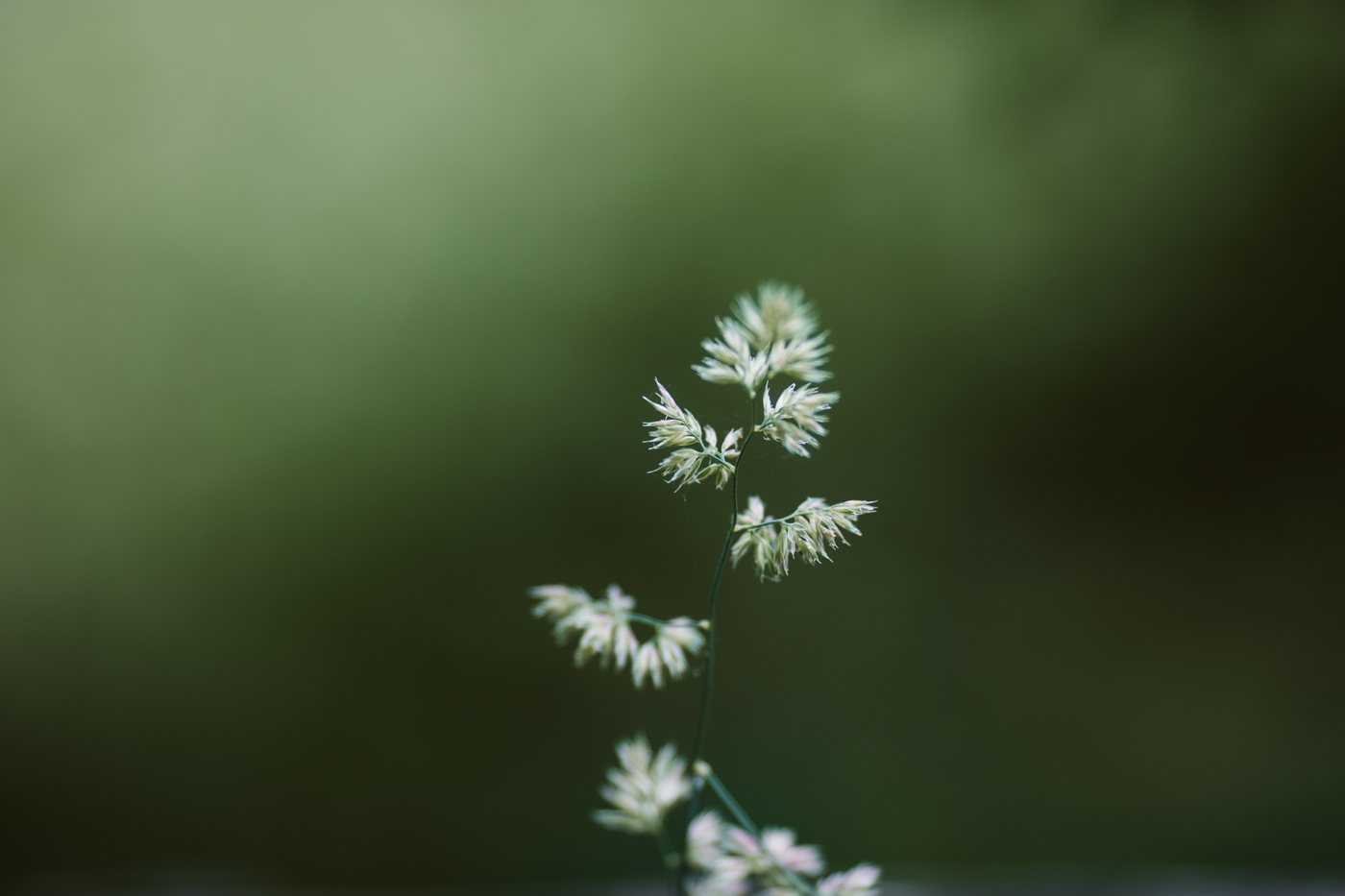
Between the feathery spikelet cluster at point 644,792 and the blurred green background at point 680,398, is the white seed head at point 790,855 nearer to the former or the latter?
the feathery spikelet cluster at point 644,792

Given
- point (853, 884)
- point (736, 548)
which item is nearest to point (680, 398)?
point (736, 548)

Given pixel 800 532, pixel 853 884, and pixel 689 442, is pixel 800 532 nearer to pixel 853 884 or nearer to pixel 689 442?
pixel 689 442

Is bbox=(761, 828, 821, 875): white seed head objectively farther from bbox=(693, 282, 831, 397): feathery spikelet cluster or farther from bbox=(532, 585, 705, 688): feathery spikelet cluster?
bbox=(693, 282, 831, 397): feathery spikelet cluster

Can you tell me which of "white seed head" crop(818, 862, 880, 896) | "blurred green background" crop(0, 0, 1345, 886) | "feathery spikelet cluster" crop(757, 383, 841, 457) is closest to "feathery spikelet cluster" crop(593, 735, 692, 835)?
"white seed head" crop(818, 862, 880, 896)

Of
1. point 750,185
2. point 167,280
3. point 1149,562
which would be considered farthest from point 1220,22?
point 167,280

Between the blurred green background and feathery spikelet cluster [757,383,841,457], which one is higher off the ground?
the blurred green background
